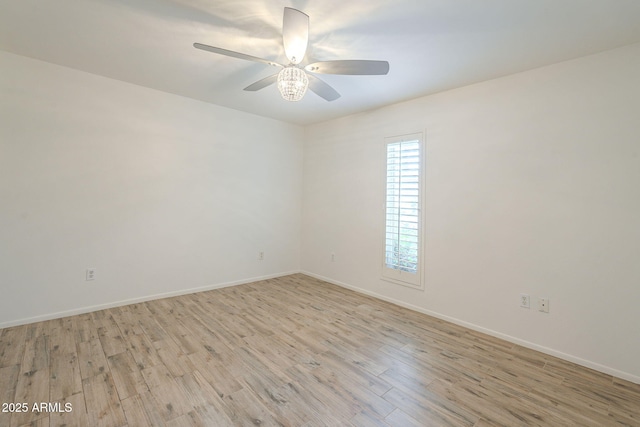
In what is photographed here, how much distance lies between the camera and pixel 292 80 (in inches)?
77.2

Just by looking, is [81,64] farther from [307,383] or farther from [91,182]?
[307,383]

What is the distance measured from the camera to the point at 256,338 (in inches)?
98.6

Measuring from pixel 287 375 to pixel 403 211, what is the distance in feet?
7.35

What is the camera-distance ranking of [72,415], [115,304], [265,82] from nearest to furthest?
[72,415]
[265,82]
[115,304]

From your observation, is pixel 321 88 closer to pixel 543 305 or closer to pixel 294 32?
pixel 294 32

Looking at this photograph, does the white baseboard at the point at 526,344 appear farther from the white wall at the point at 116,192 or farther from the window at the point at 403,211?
the white wall at the point at 116,192

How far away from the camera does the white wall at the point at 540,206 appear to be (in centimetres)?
208

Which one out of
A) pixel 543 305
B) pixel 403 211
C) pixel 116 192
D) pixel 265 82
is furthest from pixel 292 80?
pixel 543 305

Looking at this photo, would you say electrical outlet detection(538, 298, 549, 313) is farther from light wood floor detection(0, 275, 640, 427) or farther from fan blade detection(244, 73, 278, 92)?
fan blade detection(244, 73, 278, 92)

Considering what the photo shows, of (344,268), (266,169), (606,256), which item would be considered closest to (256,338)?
(344,268)

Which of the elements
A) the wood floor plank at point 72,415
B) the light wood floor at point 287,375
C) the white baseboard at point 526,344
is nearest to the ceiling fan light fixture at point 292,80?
the light wood floor at point 287,375

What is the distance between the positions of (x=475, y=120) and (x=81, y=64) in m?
4.05

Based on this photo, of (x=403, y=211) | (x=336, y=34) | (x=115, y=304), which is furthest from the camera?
(x=403, y=211)

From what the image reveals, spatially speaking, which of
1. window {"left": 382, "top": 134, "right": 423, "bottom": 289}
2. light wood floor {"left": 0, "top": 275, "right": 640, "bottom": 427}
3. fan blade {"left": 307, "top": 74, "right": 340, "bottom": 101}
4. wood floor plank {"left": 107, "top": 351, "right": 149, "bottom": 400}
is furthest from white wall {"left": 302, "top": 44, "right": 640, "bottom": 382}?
wood floor plank {"left": 107, "top": 351, "right": 149, "bottom": 400}
